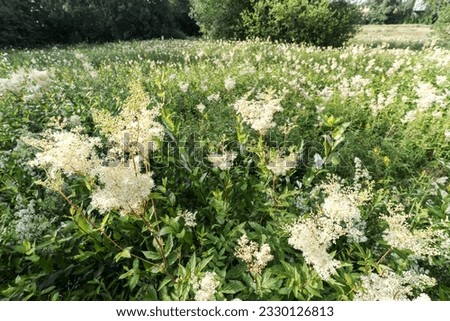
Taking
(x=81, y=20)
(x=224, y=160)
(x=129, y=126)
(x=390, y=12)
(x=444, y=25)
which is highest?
(x=390, y=12)

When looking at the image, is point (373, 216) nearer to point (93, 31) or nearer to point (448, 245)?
point (448, 245)

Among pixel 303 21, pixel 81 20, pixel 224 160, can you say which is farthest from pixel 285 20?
pixel 81 20

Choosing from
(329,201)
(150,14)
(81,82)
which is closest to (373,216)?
(329,201)

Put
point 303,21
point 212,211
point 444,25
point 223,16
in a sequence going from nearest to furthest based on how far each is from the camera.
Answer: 1. point 212,211
2. point 444,25
3. point 303,21
4. point 223,16

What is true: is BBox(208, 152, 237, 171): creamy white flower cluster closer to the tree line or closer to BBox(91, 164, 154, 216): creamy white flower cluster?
BBox(91, 164, 154, 216): creamy white flower cluster

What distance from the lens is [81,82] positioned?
216 inches

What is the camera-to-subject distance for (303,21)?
16.6 m

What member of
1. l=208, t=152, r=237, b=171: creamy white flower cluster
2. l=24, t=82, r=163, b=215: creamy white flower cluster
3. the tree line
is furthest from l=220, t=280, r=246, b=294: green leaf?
the tree line

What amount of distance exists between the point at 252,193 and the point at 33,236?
76.3 inches

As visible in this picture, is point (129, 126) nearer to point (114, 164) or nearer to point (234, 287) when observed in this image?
point (114, 164)

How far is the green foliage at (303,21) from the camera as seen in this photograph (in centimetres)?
1619

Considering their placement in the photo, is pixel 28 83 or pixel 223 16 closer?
pixel 28 83

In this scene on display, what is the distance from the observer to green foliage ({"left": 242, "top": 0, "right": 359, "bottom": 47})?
1619cm

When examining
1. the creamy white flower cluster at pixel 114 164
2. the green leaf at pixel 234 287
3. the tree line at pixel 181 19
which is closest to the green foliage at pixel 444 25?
the tree line at pixel 181 19
